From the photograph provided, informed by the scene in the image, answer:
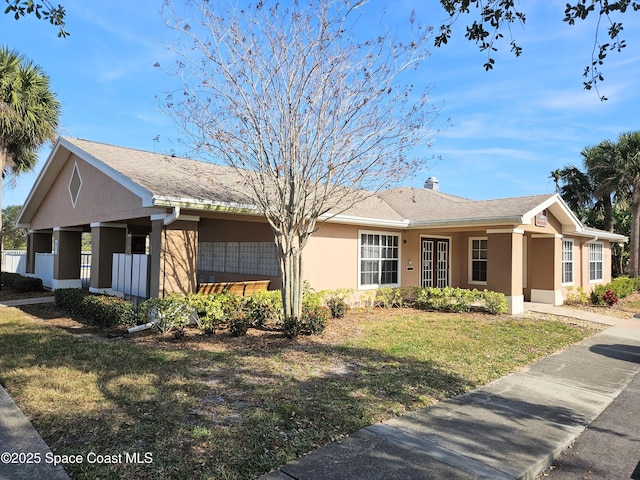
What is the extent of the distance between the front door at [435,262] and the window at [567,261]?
483 centimetres

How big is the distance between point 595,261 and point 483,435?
1984cm

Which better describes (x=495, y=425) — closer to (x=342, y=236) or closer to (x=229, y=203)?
(x=229, y=203)

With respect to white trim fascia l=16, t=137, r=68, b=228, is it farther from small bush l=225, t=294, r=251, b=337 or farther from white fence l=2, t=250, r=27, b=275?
small bush l=225, t=294, r=251, b=337

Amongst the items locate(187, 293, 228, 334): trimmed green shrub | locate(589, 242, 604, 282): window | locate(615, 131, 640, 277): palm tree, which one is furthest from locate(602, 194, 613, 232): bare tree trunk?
locate(187, 293, 228, 334): trimmed green shrub

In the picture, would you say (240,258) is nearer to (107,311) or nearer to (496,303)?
(107,311)

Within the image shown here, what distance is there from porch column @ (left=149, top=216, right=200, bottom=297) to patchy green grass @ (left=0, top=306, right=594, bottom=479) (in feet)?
4.67

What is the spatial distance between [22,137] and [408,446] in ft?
58.5

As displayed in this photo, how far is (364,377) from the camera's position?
6.39 m

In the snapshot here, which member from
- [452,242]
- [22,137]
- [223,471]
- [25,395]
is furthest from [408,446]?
[22,137]

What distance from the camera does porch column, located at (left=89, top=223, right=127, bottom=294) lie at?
12.8m

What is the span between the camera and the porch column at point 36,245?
19406 millimetres

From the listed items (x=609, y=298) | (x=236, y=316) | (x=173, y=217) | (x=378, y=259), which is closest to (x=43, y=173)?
(x=173, y=217)

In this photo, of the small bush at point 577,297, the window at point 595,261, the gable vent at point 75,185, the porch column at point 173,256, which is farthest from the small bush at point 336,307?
the window at point 595,261

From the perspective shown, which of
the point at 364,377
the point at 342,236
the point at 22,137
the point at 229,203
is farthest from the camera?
the point at 22,137
